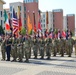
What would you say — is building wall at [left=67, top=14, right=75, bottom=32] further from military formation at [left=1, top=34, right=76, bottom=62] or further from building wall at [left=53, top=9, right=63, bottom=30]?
military formation at [left=1, top=34, right=76, bottom=62]

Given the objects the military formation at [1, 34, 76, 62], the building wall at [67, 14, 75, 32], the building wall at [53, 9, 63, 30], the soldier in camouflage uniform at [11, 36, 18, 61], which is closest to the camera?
the military formation at [1, 34, 76, 62]

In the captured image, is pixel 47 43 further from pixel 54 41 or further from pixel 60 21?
pixel 60 21

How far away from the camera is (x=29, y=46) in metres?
14.7

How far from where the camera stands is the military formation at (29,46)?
14.4m

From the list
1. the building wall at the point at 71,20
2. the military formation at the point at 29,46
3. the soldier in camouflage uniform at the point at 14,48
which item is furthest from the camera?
the building wall at the point at 71,20

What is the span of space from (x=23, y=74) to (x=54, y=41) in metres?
8.24

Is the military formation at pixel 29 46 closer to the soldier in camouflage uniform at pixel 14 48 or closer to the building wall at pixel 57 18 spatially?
the soldier in camouflage uniform at pixel 14 48

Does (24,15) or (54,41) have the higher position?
(24,15)

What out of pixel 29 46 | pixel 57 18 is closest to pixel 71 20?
pixel 57 18

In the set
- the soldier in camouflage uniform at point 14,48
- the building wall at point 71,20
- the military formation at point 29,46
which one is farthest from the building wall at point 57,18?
the soldier in camouflage uniform at point 14,48

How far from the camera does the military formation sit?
1438 cm

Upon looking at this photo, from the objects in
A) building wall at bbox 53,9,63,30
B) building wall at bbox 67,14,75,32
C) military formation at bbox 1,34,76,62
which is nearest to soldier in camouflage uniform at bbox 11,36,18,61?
military formation at bbox 1,34,76,62

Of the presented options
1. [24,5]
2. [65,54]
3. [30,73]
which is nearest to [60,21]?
[24,5]

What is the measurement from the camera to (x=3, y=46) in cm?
1512
